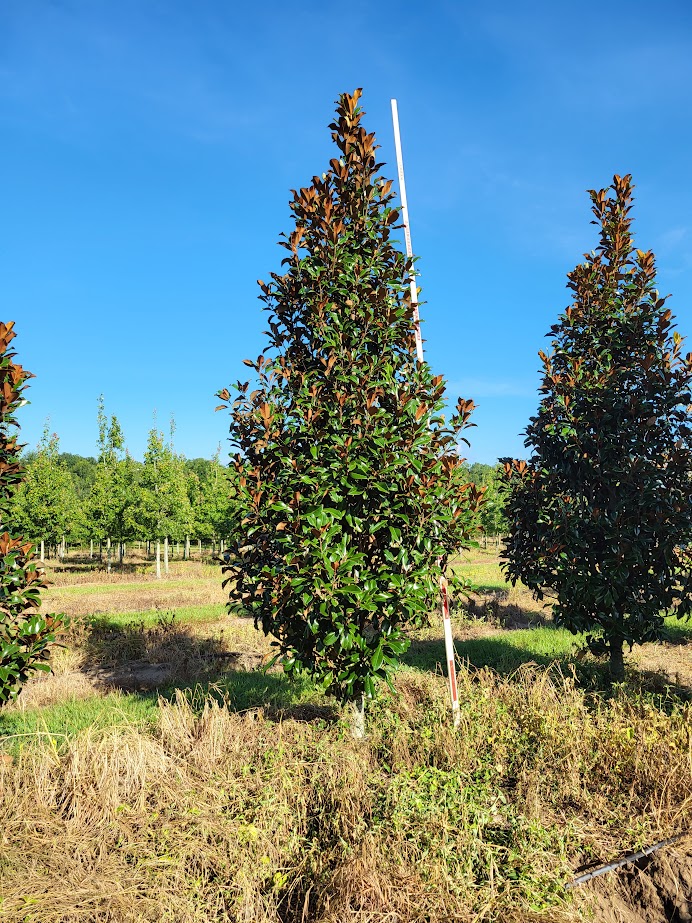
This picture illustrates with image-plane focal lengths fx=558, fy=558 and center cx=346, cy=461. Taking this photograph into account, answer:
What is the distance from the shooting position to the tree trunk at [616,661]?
25.1ft

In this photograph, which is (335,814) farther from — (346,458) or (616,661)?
(616,661)

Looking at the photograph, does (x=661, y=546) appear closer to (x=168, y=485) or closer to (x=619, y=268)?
(x=619, y=268)

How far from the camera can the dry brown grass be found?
337cm

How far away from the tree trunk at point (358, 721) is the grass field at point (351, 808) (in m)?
0.13

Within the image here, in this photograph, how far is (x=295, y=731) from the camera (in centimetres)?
536

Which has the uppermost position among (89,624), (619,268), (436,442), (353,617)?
(619,268)

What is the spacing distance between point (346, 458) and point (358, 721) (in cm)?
269

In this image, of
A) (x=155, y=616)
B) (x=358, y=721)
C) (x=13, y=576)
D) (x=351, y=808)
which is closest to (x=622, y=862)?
(x=351, y=808)

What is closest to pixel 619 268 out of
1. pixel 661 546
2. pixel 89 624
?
pixel 661 546

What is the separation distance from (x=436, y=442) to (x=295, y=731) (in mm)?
3120

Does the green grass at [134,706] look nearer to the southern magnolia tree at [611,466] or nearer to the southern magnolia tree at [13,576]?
the southern magnolia tree at [13,576]

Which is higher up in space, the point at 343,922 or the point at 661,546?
the point at 661,546

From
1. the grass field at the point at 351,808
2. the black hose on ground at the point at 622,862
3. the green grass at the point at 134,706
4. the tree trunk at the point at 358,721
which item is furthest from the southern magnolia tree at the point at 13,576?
the black hose on ground at the point at 622,862

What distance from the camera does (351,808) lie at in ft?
13.1
